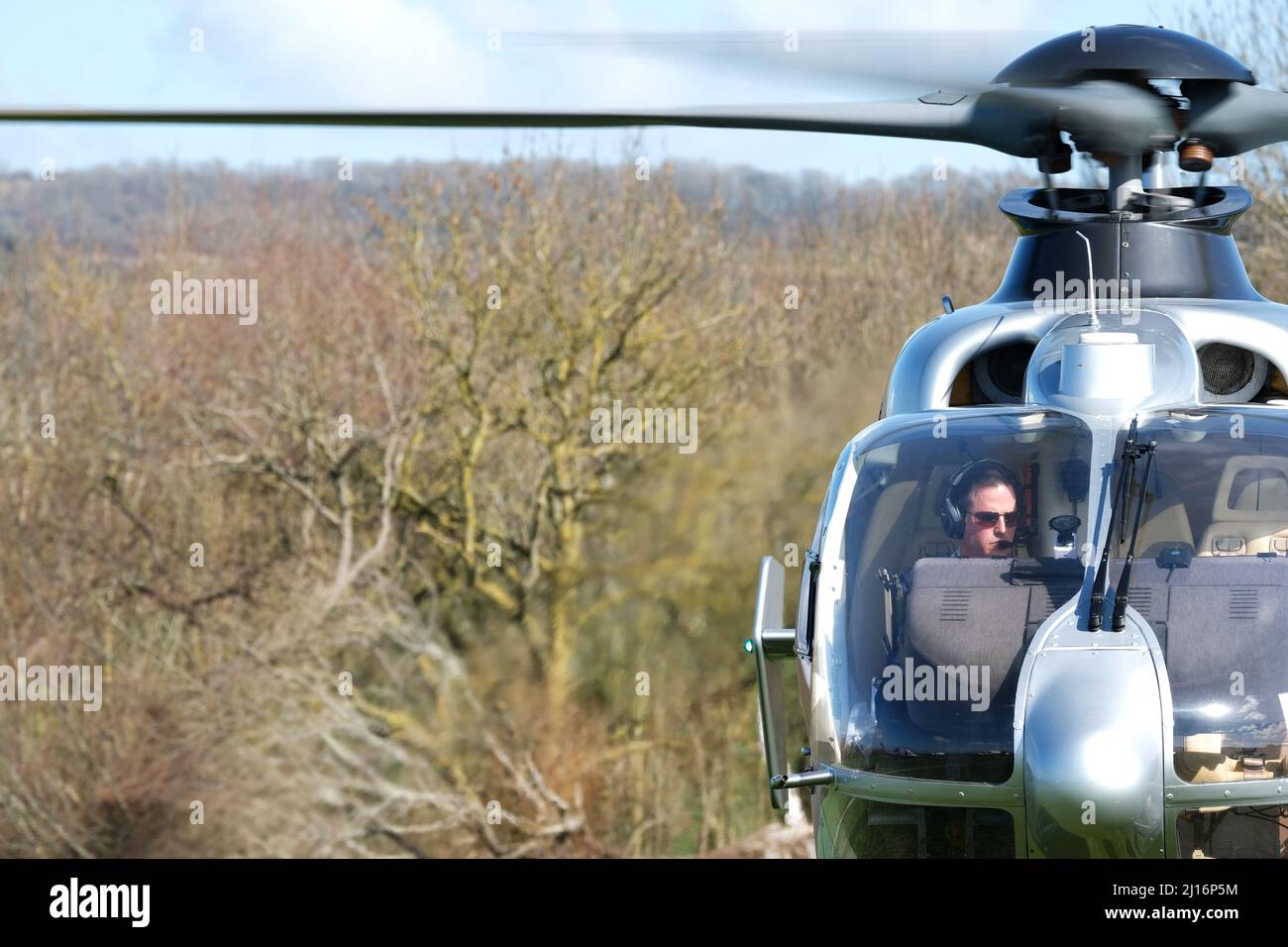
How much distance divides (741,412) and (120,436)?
6.63 m

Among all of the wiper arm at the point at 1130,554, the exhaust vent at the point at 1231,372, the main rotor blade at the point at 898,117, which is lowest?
the wiper arm at the point at 1130,554

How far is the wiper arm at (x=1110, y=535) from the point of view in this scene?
147 inches

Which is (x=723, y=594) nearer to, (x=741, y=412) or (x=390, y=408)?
(x=741, y=412)

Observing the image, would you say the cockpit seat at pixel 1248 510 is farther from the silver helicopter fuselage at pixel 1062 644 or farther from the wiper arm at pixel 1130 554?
the wiper arm at pixel 1130 554

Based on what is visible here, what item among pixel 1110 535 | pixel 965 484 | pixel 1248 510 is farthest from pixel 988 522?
pixel 1248 510

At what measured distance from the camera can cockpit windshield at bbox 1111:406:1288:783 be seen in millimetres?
3674

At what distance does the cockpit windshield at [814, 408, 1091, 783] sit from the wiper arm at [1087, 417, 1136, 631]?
62 mm

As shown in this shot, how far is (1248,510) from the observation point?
4113 mm

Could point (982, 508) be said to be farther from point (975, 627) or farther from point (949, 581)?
point (975, 627)

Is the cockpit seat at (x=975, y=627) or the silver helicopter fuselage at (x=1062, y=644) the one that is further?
the cockpit seat at (x=975, y=627)

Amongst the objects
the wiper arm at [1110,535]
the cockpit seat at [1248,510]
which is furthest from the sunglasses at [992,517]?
the cockpit seat at [1248,510]

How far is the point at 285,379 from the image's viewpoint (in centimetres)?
1659

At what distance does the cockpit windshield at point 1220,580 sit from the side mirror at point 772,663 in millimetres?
984
